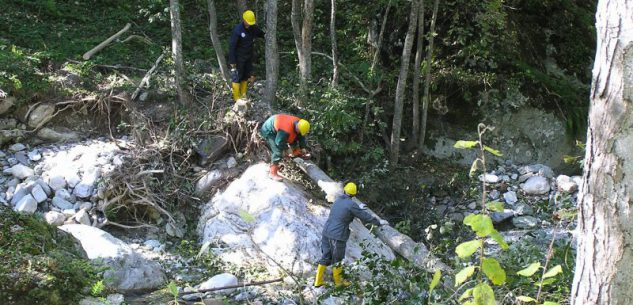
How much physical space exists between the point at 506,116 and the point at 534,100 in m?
0.58

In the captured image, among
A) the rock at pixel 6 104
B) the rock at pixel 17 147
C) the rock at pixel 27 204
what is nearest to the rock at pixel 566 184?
the rock at pixel 27 204

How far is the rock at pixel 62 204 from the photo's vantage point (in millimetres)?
8203

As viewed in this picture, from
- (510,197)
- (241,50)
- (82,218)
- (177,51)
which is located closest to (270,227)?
(82,218)

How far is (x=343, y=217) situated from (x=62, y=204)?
3969 millimetres

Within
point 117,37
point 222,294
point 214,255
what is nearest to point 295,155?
point 214,255

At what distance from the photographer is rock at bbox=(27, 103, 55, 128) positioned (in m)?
9.14

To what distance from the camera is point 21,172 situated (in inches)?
334

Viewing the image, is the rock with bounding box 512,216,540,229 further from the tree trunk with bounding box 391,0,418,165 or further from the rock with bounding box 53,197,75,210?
the rock with bounding box 53,197,75,210

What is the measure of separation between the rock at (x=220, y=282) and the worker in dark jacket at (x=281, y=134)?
183cm

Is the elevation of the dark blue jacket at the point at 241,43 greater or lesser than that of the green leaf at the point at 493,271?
greater

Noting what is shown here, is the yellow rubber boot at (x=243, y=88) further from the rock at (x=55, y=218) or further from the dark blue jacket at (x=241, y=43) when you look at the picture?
the rock at (x=55, y=218)

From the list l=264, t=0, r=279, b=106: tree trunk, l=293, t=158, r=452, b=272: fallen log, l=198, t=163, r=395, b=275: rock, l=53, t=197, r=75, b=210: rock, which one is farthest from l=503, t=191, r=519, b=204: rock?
l=53, t=197, r=75, b=210: rock

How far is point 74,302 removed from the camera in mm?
4016

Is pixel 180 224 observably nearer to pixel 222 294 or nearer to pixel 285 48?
pixel 222 294
